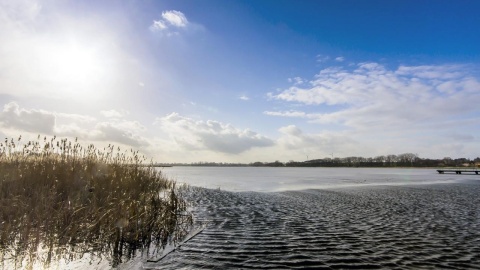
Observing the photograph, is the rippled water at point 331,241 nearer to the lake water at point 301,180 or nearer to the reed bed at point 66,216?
the reed bed at point 66,216

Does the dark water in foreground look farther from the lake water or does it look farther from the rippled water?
the lake water

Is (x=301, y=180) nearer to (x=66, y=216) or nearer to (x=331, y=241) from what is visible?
(x=331, y=241)

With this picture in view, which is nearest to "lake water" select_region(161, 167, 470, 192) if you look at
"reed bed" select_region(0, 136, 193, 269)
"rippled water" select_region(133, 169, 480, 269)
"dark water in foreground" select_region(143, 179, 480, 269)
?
"rippled water" select_region(133, 169, 480, 269)

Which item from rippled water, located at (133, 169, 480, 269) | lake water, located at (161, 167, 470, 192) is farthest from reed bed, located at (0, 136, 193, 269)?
lake water, located at (161, 167, 470, 192)

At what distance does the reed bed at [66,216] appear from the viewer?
27.1 feet

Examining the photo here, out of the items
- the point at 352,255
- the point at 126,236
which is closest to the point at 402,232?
the point at 352,255

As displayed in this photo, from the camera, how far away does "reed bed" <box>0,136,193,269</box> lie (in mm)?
8273

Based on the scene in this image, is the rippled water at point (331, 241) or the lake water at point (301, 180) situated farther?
the lake water at point (301, 180)

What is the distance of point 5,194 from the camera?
11.5 meters

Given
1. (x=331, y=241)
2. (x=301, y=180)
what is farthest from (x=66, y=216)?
(x=301, y=180)

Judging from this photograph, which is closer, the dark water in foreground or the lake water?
the dark water in foreground

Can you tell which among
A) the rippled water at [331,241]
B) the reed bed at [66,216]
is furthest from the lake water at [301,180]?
the reed bed at [66,216]

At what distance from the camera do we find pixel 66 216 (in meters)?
10.1

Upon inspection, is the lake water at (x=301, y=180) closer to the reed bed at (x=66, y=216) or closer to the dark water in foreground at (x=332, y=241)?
the dark water in foreground at (x=332, y=241)
